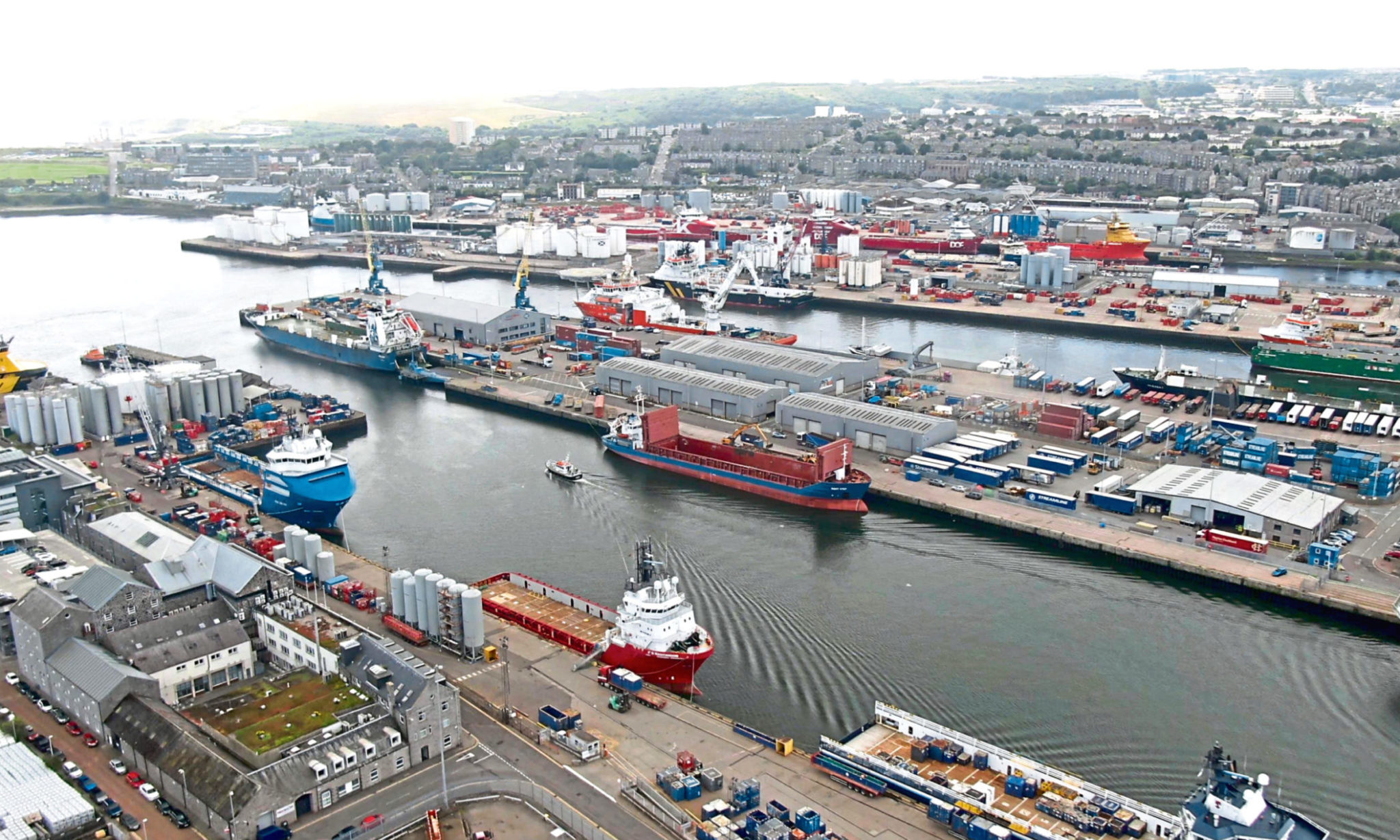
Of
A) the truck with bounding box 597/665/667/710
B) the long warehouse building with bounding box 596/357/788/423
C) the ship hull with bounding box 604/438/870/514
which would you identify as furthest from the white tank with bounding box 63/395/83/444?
the truck with bounding box 597/665/667/710

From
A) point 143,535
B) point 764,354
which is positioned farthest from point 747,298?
point 143,535

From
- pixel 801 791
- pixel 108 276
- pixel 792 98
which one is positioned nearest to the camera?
pixel 801 791

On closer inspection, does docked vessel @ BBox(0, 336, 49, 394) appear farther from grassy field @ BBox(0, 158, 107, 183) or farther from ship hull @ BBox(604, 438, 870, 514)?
grassy field @ BBox(0, 158, 107, 183)

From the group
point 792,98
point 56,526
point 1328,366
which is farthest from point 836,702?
point 792,98

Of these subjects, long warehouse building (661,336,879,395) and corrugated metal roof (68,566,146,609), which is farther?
long warehouse building (661,336,879,395)

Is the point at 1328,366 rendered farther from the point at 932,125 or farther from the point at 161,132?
the point at 161,132
